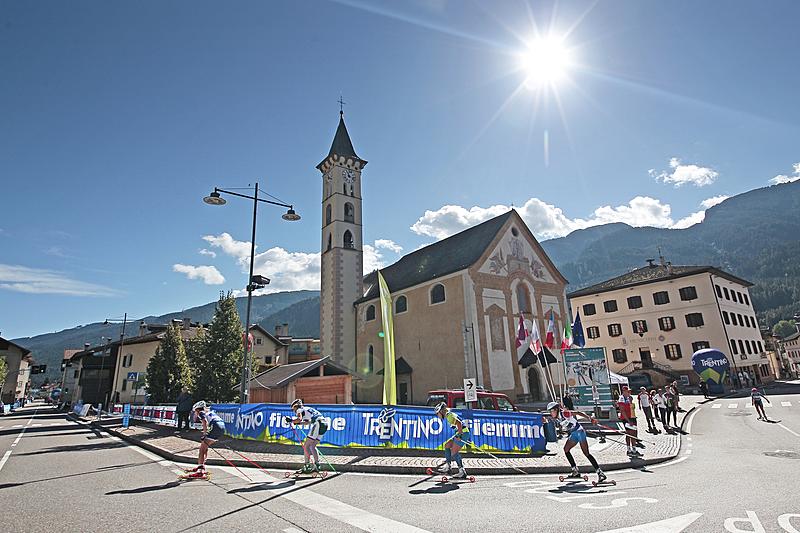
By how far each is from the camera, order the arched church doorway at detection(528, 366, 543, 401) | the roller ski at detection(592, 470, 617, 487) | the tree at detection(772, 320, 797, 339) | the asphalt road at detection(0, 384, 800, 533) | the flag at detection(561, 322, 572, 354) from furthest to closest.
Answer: the tree at detection(772, 320, 797, 339) → the arched church doorway at detection(528, 366, 543, 401) → the flag at detection(561, 322, 572, 354) → the roller ski at detection(592, 470, 617, 487) → the asphalt road at detection(0, 384, 800, 533)

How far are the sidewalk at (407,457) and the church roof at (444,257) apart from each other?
15.9 m

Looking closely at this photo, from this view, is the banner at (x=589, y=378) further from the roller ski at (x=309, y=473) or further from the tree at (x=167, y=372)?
the tree at (x=167, y=372)

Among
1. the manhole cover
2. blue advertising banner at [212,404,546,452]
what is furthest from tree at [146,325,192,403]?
the manhole cover

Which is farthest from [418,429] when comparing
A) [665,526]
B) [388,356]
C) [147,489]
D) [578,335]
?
[578,335]

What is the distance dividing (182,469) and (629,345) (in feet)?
157

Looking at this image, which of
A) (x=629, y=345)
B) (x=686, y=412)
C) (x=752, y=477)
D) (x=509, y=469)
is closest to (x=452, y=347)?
(x=686, y=412)

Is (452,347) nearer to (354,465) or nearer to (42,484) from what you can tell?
(354,465)

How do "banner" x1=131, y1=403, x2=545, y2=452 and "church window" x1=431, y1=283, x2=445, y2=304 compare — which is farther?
"church window" x1=431, y1=283, x2=445, y2=304

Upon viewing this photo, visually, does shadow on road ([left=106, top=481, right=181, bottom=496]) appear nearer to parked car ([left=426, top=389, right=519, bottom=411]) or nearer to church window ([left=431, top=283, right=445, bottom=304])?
parked car ([left=426, top=389, right=519, bottom=411])

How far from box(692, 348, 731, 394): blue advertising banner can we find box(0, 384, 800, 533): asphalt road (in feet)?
88.1

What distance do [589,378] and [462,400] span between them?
7066mm

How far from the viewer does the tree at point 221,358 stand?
987 inches

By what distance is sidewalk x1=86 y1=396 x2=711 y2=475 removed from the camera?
10242mm

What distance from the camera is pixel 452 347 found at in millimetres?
27141
